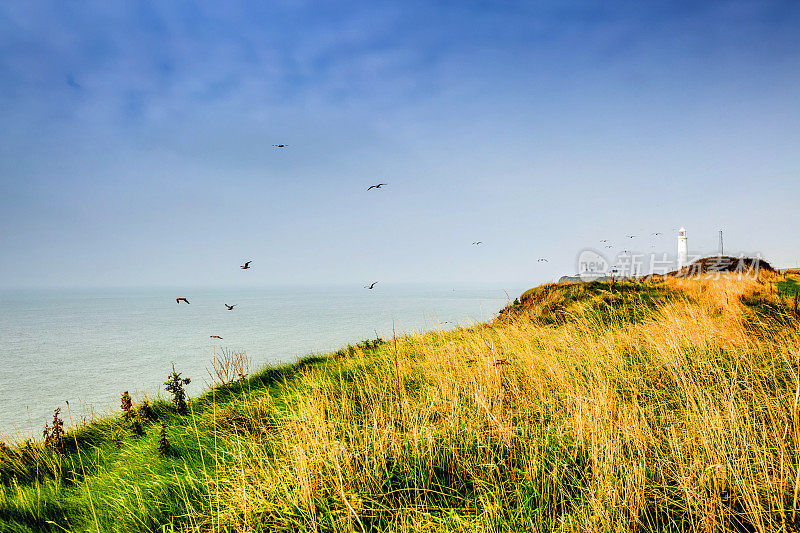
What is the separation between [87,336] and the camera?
48.2 m

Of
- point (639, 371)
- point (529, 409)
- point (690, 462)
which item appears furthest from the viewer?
point (639, 371)

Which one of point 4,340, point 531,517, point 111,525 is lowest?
point 4,340

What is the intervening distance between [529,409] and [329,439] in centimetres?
226

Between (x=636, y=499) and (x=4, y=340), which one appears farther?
(x=4, y=340)

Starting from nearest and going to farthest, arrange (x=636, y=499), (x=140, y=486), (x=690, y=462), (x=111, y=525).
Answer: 1. (x=636, y=499)
2. (x=690, y=462)
3. (x=111, y=525)
4. (x=140, y=486)

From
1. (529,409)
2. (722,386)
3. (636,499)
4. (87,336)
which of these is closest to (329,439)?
(529,409)

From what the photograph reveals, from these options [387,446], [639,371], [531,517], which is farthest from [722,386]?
[387,446]

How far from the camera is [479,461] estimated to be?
3.20 meters

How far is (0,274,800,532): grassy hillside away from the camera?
2580 mm

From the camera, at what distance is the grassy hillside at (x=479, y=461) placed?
2580mm

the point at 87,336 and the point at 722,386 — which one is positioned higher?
the point at 722,386

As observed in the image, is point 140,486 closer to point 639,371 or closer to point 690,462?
point 690,462

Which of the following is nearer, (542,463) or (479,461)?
(542,463)

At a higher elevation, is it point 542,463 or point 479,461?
point 542,463
